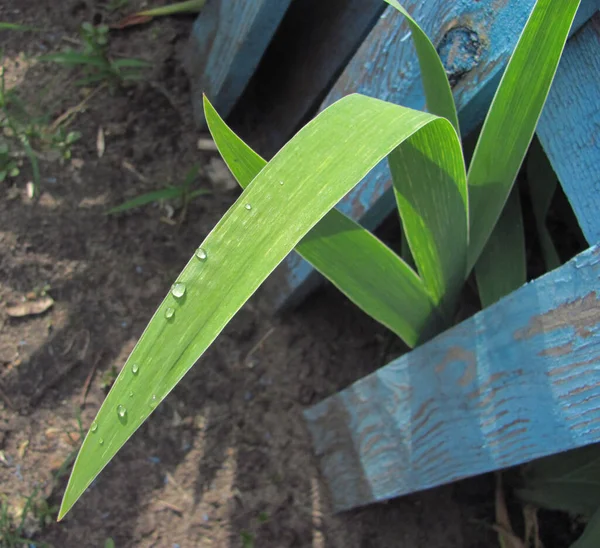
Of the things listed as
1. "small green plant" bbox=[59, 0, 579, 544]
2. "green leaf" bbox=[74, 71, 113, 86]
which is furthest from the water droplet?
"green leaf" bbox=[74, 71, 113, 86]

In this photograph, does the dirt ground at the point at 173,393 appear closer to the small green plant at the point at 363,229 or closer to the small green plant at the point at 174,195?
the small green plant at the point at 174,195

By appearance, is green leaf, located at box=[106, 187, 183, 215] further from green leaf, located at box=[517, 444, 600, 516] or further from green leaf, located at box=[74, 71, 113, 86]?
green leaf, located at box=[517, 444, 600, 516]

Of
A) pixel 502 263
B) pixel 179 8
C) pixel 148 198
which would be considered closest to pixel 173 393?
pixel 148 198

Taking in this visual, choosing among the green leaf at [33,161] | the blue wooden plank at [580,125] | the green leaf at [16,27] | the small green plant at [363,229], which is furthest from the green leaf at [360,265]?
the green leaf at [16,27]

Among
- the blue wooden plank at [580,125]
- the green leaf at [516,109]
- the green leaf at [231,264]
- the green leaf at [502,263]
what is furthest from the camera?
the green leaf at [502,263]

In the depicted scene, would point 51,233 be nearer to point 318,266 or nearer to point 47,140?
point 47,140

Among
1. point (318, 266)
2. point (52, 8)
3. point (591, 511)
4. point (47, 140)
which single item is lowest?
point (591, 511)

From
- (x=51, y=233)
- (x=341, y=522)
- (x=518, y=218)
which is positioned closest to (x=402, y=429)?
(x=341, y=522)
